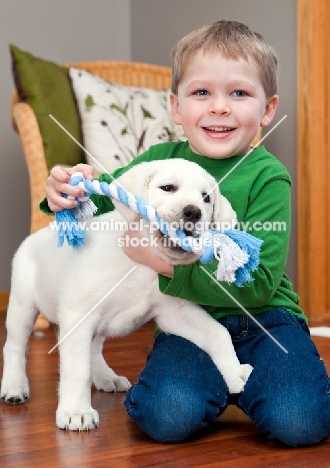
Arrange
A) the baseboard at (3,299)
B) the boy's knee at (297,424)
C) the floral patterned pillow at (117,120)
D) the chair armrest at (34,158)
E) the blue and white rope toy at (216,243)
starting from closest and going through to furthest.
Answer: the blue and white rope toy at (216,243) < the boy's knee at (297,424) < the chair armrest at (34,158) < the floral patterned pillow at (117,120) < the baseboard at (3,299)

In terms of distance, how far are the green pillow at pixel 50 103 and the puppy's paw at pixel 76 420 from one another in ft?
5.42

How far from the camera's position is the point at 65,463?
122 cm

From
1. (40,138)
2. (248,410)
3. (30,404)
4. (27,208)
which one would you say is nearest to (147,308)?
(248,410)

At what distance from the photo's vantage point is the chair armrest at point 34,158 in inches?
112

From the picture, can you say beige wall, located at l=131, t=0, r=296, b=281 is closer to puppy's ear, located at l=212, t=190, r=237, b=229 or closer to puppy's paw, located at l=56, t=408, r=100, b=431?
puppy's ear, located at l=212, t=190, r=237, b=229

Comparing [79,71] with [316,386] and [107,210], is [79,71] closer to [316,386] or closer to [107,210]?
[107,210]

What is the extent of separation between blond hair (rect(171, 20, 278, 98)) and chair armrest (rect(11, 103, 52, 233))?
4.30ft

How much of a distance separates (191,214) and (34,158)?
1721 mm

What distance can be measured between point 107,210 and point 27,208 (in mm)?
2240

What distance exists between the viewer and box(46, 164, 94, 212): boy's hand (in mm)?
1396

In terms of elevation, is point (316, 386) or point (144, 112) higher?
point (144, 112)

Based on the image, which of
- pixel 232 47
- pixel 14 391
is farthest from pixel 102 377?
pixel 232 47

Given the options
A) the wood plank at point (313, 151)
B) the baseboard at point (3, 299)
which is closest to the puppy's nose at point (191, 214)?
the wood plank at point (313, 151)

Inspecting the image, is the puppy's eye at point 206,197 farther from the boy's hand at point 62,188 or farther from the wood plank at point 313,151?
the wood plank at point 313,151
